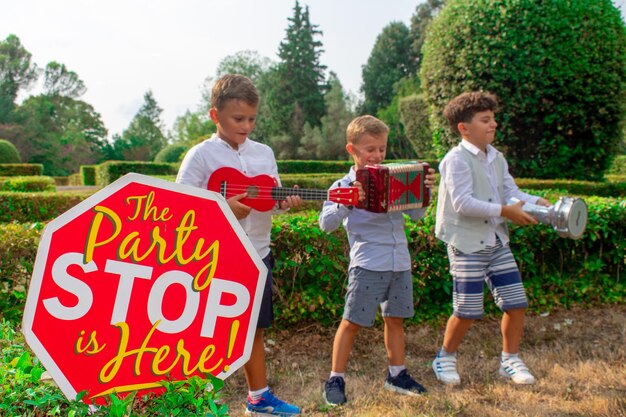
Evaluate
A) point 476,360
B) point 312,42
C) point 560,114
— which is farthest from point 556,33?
point 312,42

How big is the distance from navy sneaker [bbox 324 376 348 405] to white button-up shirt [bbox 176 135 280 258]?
0.87 m

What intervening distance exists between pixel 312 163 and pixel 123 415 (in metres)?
23.4

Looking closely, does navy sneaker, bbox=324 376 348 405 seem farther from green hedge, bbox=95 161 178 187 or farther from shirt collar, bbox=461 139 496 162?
green hedge, bbox=95 161 178 187


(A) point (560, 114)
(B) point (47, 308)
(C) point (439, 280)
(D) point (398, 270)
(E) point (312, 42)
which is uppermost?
(E) point (312, 42)

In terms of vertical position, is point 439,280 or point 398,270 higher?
point 398,270

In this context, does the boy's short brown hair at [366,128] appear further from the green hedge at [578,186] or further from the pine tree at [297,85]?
the pine tree at [297,85]

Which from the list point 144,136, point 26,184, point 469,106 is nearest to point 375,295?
point 469,106

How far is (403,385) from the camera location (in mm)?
3357

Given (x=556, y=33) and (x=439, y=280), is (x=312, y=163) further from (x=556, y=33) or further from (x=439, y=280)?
(x=439, y=280)

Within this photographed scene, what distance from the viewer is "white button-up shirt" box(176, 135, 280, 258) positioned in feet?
9.27

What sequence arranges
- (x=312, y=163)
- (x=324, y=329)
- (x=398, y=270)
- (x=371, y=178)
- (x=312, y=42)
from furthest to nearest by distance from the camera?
(x=312, y=42) → (x=312, y=163) → (x=324, y=329) → (x=398, y=270) → (x=371, y=178)

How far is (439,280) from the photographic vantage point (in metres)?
4.62

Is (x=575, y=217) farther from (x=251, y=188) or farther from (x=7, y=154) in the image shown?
(x=7, y=154)

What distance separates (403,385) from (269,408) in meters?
0.83
